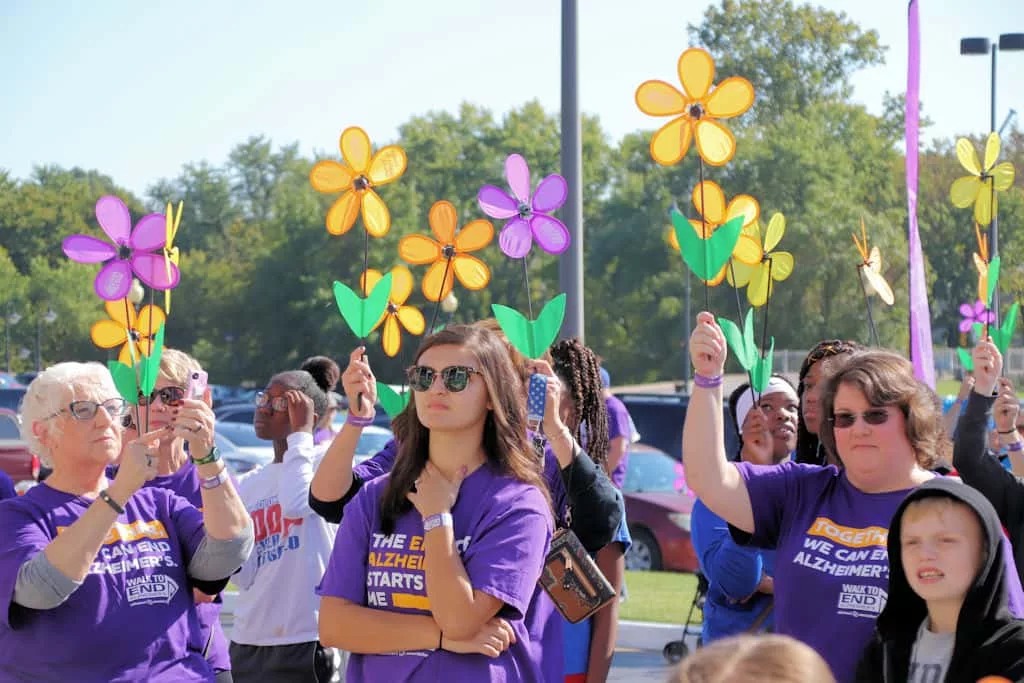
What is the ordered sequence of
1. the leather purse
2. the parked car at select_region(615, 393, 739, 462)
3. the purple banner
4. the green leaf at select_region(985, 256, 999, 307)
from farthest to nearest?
the parked car at select_region(615, 393, 739, 462) < the purple banner < the green leaf at select_region(985, 256, 999, 307) < the leather purse

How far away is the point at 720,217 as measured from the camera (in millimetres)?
Answer: 3934

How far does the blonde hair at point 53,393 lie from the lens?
354 cm

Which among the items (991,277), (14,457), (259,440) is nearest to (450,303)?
(991,277)

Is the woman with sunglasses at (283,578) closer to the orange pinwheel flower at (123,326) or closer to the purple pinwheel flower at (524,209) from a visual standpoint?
the orange pinwheel flower at (123,326)

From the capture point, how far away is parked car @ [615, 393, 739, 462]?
16.1 metres

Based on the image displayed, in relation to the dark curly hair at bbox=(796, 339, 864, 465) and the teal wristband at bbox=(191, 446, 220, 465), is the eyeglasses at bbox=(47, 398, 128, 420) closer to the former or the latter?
the teal wristband at bbox=(191, 446, 220, 465)

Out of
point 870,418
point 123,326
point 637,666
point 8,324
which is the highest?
point 123,326

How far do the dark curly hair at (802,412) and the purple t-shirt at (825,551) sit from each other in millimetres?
835

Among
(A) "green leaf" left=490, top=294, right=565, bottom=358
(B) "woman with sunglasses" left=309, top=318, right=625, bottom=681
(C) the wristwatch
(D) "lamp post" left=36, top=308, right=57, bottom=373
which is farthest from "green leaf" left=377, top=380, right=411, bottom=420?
(D) "lamp post" left=36, top=308, right=57, bottom=373

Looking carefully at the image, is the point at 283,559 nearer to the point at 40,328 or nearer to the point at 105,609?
the point at 105,609

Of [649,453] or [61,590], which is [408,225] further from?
[61,590]

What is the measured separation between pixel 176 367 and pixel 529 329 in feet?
4.46

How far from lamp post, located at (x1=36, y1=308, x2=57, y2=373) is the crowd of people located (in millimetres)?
11302

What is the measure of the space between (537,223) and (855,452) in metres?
1.64
